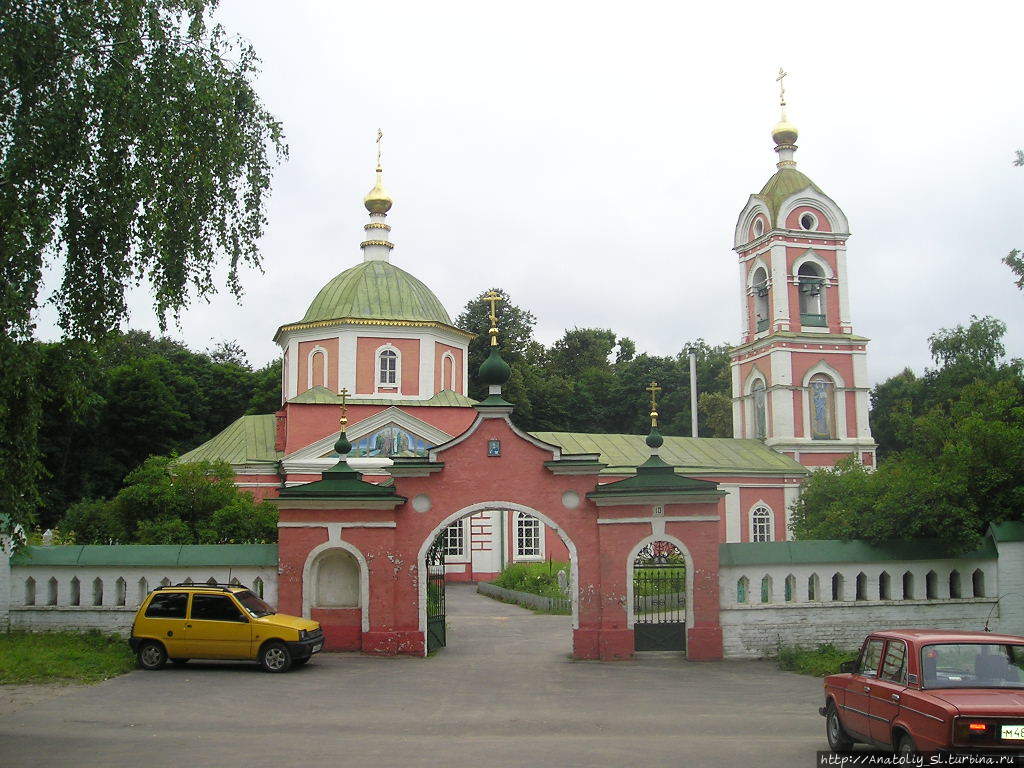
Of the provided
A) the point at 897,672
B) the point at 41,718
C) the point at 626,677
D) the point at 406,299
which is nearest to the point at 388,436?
the point at 406,299

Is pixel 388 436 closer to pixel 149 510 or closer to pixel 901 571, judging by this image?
pixel 149 510

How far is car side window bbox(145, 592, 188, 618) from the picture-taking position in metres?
14.4

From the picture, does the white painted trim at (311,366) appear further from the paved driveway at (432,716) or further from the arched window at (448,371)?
the paved driveway at (432,716)

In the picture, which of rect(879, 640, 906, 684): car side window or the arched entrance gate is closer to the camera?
rect(879, 640, 906, 684): car side window

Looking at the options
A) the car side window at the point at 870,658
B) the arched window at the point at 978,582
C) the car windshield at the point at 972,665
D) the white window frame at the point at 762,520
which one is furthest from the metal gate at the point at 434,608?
the white window frame at the point at 762,520

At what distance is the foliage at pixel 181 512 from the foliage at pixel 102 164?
10.8 meters

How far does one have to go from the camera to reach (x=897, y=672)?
8.14 m

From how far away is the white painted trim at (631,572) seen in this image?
15961mm

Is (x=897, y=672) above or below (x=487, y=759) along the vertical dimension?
above

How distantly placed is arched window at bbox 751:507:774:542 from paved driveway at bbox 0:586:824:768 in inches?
849

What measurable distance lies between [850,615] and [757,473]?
2061 cm

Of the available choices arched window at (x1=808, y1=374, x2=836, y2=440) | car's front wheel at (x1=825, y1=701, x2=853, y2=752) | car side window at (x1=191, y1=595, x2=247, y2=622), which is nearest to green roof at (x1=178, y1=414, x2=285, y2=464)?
car side window at (x1=191, y1=595, x2=247, y2=622)

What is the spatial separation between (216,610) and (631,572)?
675 centimetres

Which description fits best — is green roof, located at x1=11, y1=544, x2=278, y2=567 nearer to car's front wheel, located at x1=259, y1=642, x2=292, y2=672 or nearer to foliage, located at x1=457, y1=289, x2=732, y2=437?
car's front wheel, located at x1=259, y1=642, x2=292, y2=672
